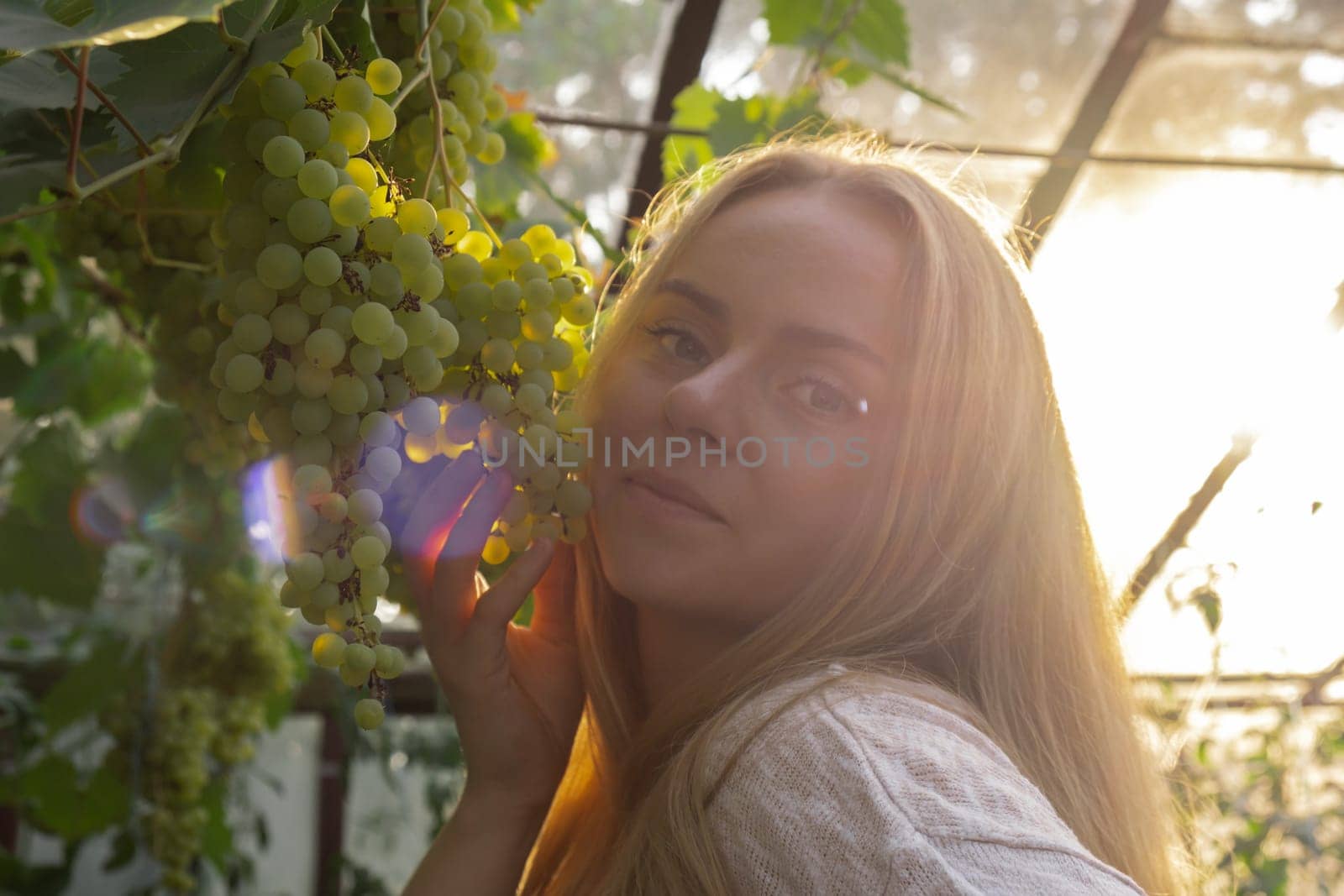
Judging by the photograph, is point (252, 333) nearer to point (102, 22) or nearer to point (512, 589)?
point (102, 22)

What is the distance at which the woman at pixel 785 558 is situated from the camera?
730mm

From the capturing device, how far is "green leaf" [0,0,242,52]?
1.23 feet

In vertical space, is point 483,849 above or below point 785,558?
below

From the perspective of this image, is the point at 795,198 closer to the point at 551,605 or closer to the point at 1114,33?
the point at 551,605

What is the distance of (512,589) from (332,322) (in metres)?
0.30

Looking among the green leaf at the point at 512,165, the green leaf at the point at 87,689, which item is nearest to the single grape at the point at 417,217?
the green leaf at the point at 512,165

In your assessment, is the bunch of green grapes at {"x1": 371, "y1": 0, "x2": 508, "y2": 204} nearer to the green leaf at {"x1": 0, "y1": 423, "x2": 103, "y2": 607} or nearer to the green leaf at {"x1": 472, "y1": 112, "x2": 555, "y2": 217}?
the green leaf at {"x1": 472, "y1": 112, "x2": 555, "y2": 217}

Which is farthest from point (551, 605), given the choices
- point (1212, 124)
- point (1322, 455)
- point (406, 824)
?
point (406, 824)

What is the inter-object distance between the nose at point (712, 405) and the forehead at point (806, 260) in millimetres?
61

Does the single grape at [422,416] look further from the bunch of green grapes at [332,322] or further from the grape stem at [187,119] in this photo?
the grape stem at [187,119]

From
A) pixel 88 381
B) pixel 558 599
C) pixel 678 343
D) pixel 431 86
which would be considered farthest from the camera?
pixel 88 381

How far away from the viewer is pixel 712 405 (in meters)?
0.73

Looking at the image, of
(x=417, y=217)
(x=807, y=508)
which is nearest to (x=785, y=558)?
(x=807, y=508)

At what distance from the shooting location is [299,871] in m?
3.90
